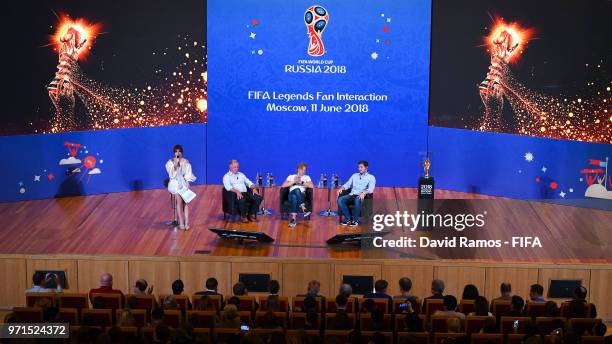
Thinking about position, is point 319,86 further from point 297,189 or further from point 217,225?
point 217,225

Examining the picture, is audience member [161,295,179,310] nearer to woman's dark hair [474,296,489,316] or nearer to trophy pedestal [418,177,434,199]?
woman's dark hair [474,296,489,316]

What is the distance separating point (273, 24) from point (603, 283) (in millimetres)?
6338

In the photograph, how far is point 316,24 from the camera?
14.1 metres

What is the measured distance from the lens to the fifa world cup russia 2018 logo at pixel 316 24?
14062 mm

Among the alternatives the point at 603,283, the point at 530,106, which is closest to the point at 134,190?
the point at 530,106

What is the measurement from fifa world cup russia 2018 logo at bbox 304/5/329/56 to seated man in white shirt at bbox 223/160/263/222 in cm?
276

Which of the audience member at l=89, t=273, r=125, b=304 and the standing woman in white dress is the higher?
the standing woman in white dress

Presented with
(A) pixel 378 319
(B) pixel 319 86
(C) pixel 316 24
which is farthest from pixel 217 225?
(A) pixel 378 319

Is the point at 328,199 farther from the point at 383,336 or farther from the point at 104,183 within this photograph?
the point at 383,336

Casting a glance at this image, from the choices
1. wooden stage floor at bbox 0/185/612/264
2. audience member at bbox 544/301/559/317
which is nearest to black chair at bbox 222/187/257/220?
wooden stage floor at bbox 0/185/612/264

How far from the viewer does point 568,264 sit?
421 inches

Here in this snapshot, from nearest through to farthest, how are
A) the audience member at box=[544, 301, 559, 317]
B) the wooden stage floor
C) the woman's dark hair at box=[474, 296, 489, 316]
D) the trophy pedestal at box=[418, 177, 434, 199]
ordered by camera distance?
the audience member at box=[544, 301, 559, 317] → the woman's dark hair at box=[474, 296, 489, 316] → the wooden stage floor → the trophy pedestal at box=[418, 177, 434, 199]

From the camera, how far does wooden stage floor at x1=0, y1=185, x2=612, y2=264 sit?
11.1 meters

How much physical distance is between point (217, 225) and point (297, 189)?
3.89 feet
